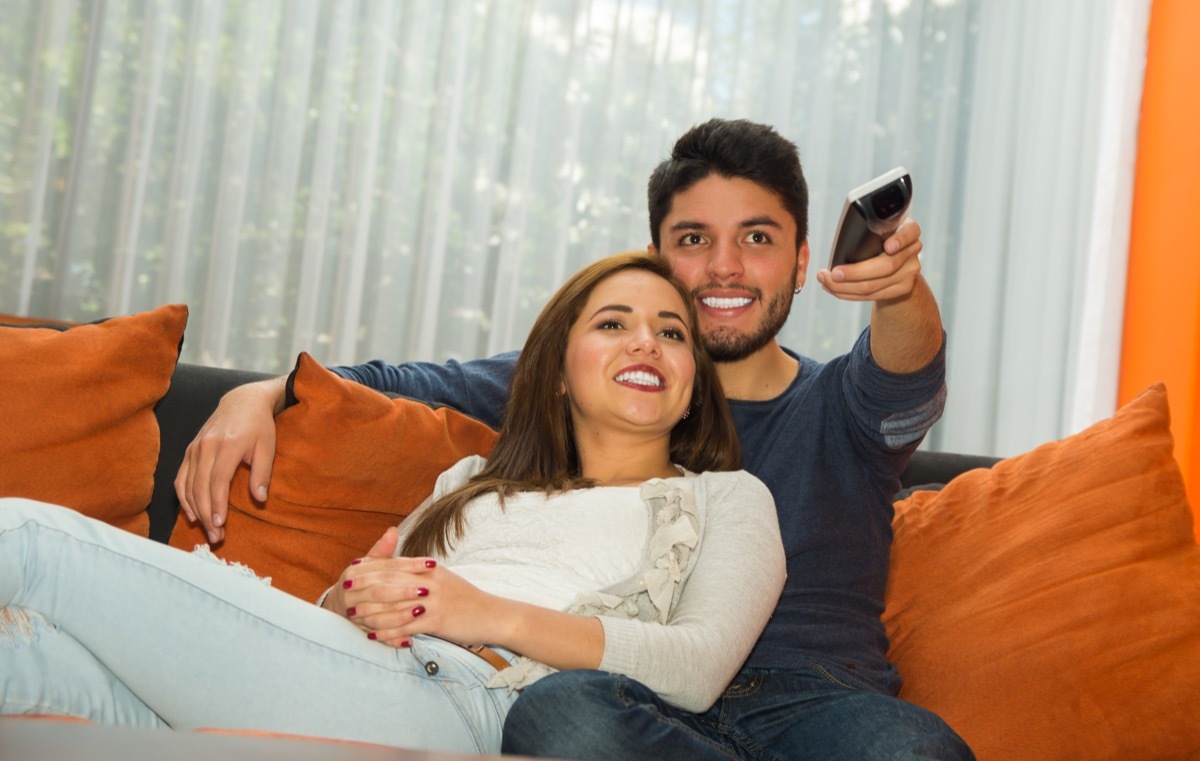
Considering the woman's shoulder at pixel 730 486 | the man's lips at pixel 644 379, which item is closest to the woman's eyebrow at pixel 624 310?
the man's lips at pixel 644 379

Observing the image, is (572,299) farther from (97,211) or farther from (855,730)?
(97,211)

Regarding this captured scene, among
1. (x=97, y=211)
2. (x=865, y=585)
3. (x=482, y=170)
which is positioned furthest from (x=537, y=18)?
(x=865, y=585)

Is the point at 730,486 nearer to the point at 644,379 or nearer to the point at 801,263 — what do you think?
the point at 644,379

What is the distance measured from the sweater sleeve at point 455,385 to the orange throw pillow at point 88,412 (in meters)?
0.31

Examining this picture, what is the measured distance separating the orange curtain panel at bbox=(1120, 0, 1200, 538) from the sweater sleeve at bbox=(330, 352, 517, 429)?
178 cm

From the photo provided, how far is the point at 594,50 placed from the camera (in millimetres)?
3297

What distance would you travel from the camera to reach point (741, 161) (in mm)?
1872

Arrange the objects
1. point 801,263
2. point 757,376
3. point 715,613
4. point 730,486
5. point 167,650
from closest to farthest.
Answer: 1. point 167,650
2. point 715,613
3. point 730,486
4. point 757,376
5. point 801,263

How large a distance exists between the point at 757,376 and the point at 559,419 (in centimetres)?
34

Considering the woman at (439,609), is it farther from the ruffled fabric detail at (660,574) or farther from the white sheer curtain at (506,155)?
the white sheer curtain at (506,155)

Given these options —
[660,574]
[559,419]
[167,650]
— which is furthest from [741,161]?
[167,650]

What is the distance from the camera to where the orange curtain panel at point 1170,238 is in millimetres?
2752

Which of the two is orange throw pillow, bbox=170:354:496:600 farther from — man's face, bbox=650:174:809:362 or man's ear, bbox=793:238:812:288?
man's ear, bbox=793:238:812:288

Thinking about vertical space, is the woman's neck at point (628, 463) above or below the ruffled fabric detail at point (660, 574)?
above
